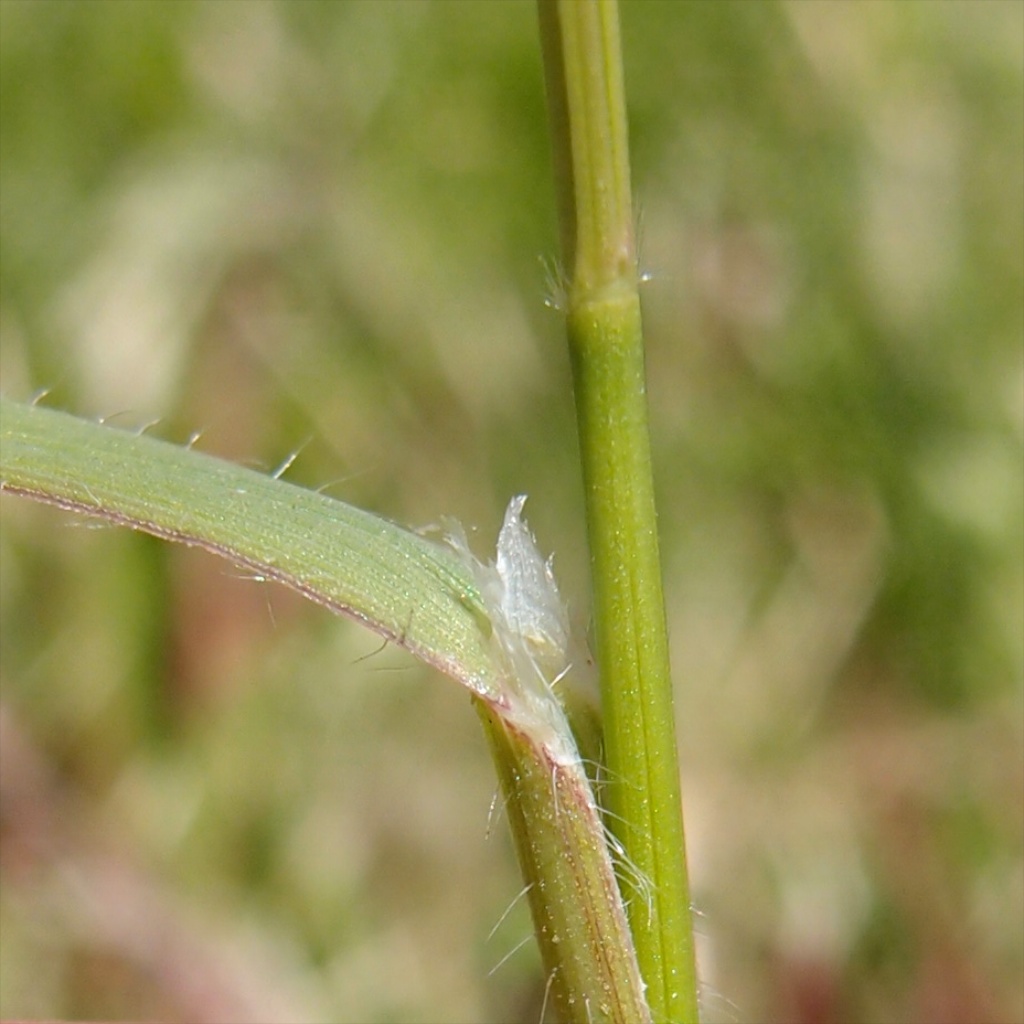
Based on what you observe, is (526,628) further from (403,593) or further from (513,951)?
(513,951)

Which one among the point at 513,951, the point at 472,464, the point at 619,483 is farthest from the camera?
the point at 472,464

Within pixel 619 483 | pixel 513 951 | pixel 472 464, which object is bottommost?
pixel 513 951

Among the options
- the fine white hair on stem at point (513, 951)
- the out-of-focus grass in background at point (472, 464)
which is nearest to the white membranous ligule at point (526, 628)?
the fine white hair on stem at point (513, 951)

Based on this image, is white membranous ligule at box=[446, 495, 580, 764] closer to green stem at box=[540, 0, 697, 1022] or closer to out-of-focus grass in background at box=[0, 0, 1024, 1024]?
green stem at box=[540, 0, 697, 1022]

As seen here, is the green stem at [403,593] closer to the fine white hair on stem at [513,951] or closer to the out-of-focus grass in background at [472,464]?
the fine white hair on stem at [513,951]

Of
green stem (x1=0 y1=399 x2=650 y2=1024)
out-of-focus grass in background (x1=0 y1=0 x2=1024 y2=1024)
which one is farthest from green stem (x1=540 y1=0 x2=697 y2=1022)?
out-of-focus grass in background (x1=0 y1=0 x2=1024 y2=1024)

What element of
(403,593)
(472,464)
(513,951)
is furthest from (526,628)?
(472,464)
